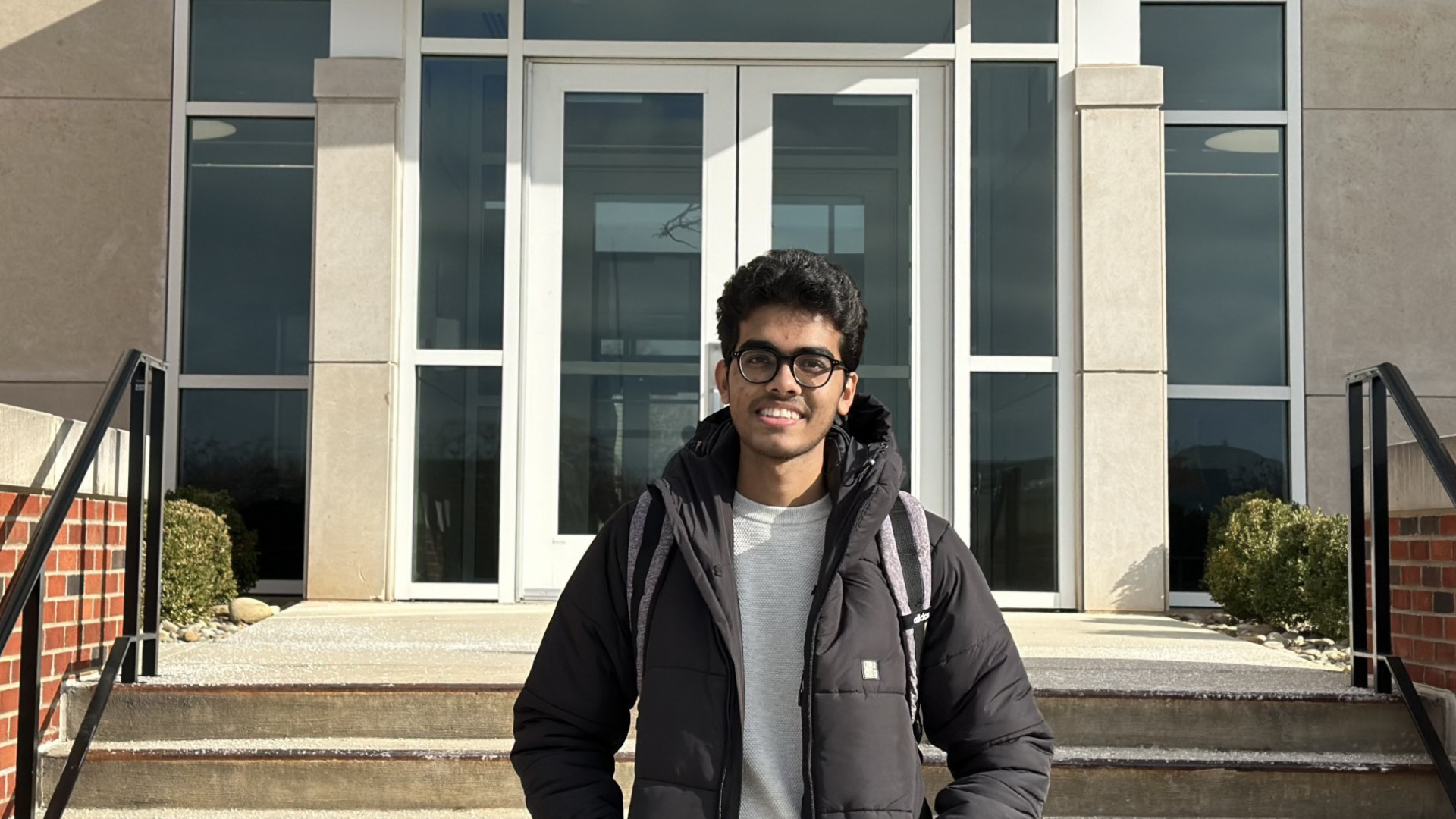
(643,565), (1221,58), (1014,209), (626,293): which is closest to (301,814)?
(643,565)

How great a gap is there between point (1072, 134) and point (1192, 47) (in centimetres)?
169

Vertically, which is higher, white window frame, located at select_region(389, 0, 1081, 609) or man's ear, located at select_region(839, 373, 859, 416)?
white window frame, located at select_region(389, 0, 1081, 609)

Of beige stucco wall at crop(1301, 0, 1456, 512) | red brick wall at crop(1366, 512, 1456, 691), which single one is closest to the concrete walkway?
red brick wall at crop(1366, 512, 1456, 691)

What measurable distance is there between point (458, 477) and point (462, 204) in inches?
65.9

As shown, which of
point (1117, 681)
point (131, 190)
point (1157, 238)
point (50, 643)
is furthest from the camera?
point (131, 190)

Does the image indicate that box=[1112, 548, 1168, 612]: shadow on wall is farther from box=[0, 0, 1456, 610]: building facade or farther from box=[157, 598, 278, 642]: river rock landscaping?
box=[157, 598, 278, 642]: river rock landscaping

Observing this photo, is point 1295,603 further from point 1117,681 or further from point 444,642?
point 444,642

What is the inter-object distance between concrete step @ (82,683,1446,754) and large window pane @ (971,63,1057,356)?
380 centimetres

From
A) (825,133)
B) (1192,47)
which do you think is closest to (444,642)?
(825,133)

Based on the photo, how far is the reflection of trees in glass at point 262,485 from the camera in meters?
9.73

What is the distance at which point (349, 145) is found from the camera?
8789 mm

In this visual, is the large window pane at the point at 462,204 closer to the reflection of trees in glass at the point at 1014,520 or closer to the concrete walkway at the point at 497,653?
the concrete walkway at the point at 497,653

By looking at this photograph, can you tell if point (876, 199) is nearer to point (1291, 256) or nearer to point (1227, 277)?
point (1227, 277)

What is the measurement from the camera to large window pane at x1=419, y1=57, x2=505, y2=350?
884 cm
